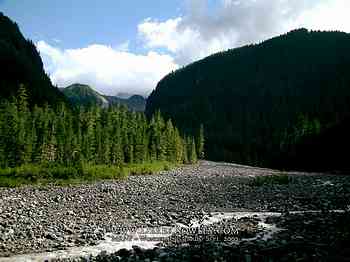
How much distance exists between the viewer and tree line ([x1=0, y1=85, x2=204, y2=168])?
85.0 meters

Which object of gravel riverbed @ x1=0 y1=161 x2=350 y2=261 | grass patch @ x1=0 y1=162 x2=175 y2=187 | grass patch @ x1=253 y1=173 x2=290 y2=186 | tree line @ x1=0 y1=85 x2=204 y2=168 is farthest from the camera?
tree line @ x1=0 y1=85 x2=204 y2=168

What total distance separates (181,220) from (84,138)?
210ft

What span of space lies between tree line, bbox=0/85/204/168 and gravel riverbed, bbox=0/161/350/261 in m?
30.9

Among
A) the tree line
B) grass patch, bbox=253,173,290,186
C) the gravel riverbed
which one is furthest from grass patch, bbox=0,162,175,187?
grass patch, bbox=253,173,290,186

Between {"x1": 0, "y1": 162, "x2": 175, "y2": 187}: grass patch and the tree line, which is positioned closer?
{"x1": 0, "y1": 162, "x2": 175, "y2": 187}: grass patch

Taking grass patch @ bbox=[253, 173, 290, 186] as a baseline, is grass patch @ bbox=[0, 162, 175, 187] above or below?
above

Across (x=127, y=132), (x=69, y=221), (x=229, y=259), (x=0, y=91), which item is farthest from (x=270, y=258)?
(x=0, y=91)

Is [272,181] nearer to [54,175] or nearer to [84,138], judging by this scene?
[54,175]

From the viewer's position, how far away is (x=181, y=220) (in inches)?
1441

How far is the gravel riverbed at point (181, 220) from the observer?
24.3 m

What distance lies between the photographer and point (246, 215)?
132 feet

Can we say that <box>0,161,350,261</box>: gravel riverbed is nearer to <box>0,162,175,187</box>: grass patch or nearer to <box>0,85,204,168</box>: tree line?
<box>0,162,175,187</box>: grass patch

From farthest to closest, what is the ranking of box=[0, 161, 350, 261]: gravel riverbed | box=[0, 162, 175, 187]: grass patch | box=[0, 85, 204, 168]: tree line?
1. box=[0, 85, 204, 168]: tree line
2. box=[0, 162, 175, 187]: grass patch
3. box=[0, 161, 350, 261]: gravel riverbed

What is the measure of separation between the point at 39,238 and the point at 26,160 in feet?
194
